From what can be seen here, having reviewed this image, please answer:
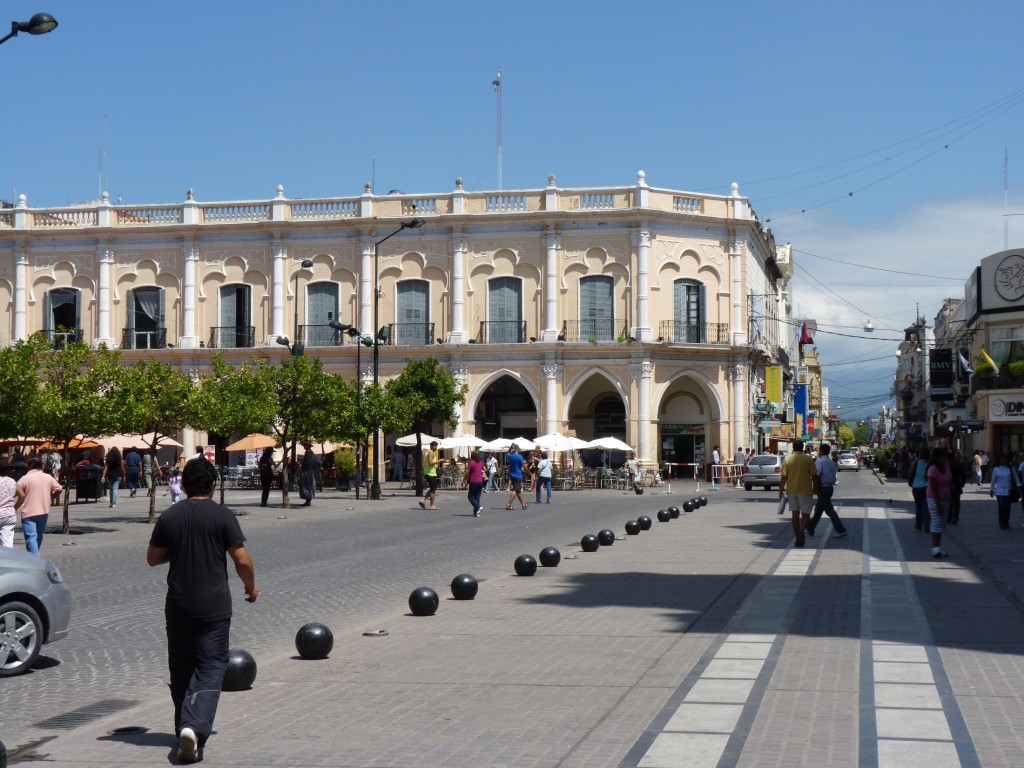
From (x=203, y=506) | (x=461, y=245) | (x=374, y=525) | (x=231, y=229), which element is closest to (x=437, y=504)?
(x=374, y=525)

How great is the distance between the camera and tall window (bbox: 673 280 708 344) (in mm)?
54578

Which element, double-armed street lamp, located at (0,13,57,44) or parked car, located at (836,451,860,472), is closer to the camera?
double-armed street lamp, located at (0,13,57,44)

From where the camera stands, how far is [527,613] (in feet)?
42.7

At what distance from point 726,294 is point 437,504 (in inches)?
861

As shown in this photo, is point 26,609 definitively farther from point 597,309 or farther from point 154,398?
point 597,309

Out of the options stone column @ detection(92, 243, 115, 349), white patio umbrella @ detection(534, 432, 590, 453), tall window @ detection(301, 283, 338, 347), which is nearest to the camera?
white patio umbrella @ detection(534, 432, 590, 453)

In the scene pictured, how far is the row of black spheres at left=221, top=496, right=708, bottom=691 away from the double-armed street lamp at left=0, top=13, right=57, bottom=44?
10.3m

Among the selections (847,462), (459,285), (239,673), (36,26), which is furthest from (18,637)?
(847,462)

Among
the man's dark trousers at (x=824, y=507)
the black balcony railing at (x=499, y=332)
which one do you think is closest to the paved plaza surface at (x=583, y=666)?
the man's dark trousers at (x=824, y=507)

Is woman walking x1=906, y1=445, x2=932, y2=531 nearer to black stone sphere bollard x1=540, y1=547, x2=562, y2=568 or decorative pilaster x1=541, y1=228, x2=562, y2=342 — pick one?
black stone sphere bollard x1=540, y1=547, x2=562, y2=568

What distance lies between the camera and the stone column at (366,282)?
55.5 meters

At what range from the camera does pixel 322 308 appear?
56562mm

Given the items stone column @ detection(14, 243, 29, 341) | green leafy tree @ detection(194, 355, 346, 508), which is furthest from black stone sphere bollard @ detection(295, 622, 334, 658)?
stone column @ detection(14, 243, 29, 341)

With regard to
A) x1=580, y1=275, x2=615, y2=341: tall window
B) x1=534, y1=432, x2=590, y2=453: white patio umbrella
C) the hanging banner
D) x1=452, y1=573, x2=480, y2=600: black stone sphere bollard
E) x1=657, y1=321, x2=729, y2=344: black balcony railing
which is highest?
x1=580, y1=275, x2=615, y2=341: tall window
